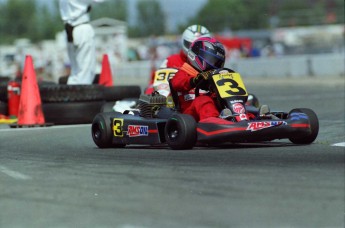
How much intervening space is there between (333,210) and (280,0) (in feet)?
211

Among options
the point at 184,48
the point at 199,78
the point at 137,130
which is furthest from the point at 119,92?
the point at 199,78

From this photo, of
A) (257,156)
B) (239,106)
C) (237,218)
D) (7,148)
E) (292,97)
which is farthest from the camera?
(292,97)

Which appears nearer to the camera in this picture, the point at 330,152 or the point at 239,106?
the point at 330,152

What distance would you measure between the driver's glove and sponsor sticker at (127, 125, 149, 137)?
1.96 feet

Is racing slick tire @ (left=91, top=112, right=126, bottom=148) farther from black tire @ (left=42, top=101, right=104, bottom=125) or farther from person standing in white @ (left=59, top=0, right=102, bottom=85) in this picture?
person standing in white @ (left=59, top=0, right=102, bottom=85)

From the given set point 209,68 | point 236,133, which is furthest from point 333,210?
point 209,68

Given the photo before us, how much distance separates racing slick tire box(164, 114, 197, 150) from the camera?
783cm

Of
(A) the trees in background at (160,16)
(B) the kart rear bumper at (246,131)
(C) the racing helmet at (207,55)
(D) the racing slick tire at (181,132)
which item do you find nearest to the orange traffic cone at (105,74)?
(C) the racing helmet at (207,55)

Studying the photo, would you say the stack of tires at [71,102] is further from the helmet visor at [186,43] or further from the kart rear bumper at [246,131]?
the kart rear bumper at [246,131]

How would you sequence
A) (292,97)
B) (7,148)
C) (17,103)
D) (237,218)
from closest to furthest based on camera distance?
(237,218) → (7,148) → (17,103) → (292,97)

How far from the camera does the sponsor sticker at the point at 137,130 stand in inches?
336

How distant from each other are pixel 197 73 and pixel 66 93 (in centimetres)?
427

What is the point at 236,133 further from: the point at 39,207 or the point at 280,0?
the point at 280,0

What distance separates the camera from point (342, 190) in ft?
17.6
